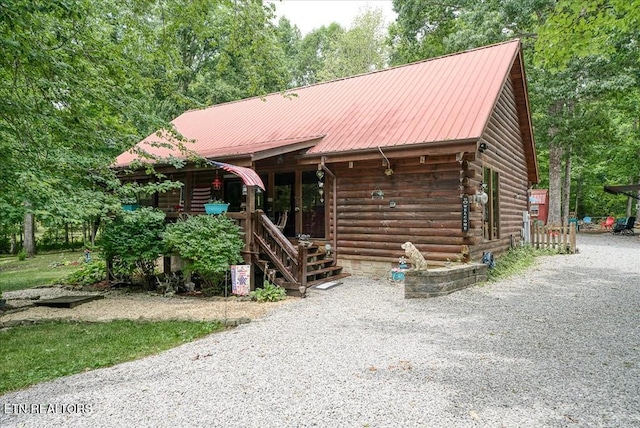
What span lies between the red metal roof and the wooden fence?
21.6 feet

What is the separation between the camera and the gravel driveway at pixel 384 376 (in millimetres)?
3115

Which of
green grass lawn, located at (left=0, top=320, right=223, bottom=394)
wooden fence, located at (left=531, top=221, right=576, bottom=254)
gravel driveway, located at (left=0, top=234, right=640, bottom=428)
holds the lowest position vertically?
green grass lawn, located at (left=0, top=320, right=223, bottom=394)

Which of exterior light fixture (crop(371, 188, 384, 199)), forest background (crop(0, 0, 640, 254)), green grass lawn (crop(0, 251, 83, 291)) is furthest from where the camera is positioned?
green grass lawn (crop(0, 251, 83, 291))

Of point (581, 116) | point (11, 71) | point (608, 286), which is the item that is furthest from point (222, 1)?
point (581, 116)

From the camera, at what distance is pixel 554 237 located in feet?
46.7

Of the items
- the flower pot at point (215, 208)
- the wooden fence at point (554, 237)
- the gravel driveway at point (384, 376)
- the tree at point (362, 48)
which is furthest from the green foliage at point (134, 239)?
the tree at point (362, 48)

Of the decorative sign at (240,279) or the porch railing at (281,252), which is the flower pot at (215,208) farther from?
the decorative sign at (240,279)

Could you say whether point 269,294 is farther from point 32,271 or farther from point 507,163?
point 32,271

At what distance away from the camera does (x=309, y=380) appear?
3809 mm

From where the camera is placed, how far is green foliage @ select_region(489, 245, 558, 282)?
380 inches

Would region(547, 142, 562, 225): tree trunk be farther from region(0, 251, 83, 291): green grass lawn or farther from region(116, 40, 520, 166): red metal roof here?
region(0, 251, 83, 291): green grass lawn

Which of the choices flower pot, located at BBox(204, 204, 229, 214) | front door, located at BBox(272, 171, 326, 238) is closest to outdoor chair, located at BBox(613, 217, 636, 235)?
front door, located at BBox(272, 171, 326, 238)

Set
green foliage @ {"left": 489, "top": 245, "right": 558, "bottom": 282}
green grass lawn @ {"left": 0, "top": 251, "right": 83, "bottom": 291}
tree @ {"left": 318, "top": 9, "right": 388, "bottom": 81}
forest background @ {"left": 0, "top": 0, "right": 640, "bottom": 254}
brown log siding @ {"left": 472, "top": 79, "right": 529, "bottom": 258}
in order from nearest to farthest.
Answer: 1. forest background @ {"left": 0, "top": 0, "right": 640, "bottom": 254}
2. green foliage @ {"left": 489, "top": 245, "right": 558, "bottom": 282}
3. brown log siding @ {"left": 472, "top": 79, "right": 529, "bottom": 258}
4. green grass lawn @ {"left": 0, "top": 251, "right": 83, "bottom": 291}
5. tree @ {"left": 318, "top": 9, "right": 388, "bottom": 81}

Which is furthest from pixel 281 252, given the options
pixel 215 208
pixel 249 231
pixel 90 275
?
pixel 90 275
